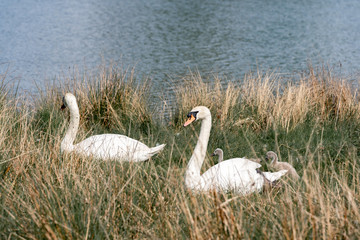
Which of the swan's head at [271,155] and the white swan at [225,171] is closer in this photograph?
the white swan at [225,171]

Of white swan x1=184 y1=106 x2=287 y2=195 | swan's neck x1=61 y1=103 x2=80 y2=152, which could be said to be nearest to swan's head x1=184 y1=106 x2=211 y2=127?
white swan x1=184 y1=106 x2=287 y2=195

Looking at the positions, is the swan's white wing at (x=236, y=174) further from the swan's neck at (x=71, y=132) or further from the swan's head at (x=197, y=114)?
the swan's neck at (x=71, y=132)

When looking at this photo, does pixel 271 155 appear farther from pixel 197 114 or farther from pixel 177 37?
pixel 177 37

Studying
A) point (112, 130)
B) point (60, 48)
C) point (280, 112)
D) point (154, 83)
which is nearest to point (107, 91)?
point (112, 130)

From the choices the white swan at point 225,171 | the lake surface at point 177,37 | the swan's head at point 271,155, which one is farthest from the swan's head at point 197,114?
the lake surface at point 177,37

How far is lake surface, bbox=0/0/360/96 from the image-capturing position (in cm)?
1633

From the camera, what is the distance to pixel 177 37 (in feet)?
78.5

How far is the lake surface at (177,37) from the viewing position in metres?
16.3

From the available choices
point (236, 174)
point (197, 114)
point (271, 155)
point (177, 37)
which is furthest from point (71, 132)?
point (177, 37)

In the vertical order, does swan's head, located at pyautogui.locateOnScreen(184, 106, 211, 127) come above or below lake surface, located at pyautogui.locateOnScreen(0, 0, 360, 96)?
above

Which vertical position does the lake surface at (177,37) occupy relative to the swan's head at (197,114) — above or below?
below

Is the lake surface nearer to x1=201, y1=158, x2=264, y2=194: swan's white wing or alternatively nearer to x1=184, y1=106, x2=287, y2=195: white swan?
x1=184, y1=106, x2=287, y2=195: white swan

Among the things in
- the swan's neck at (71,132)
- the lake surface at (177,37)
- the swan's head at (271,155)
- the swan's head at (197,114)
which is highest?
the swan's head at (197,114)

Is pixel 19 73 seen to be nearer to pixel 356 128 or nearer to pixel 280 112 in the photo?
pixel 280 112
